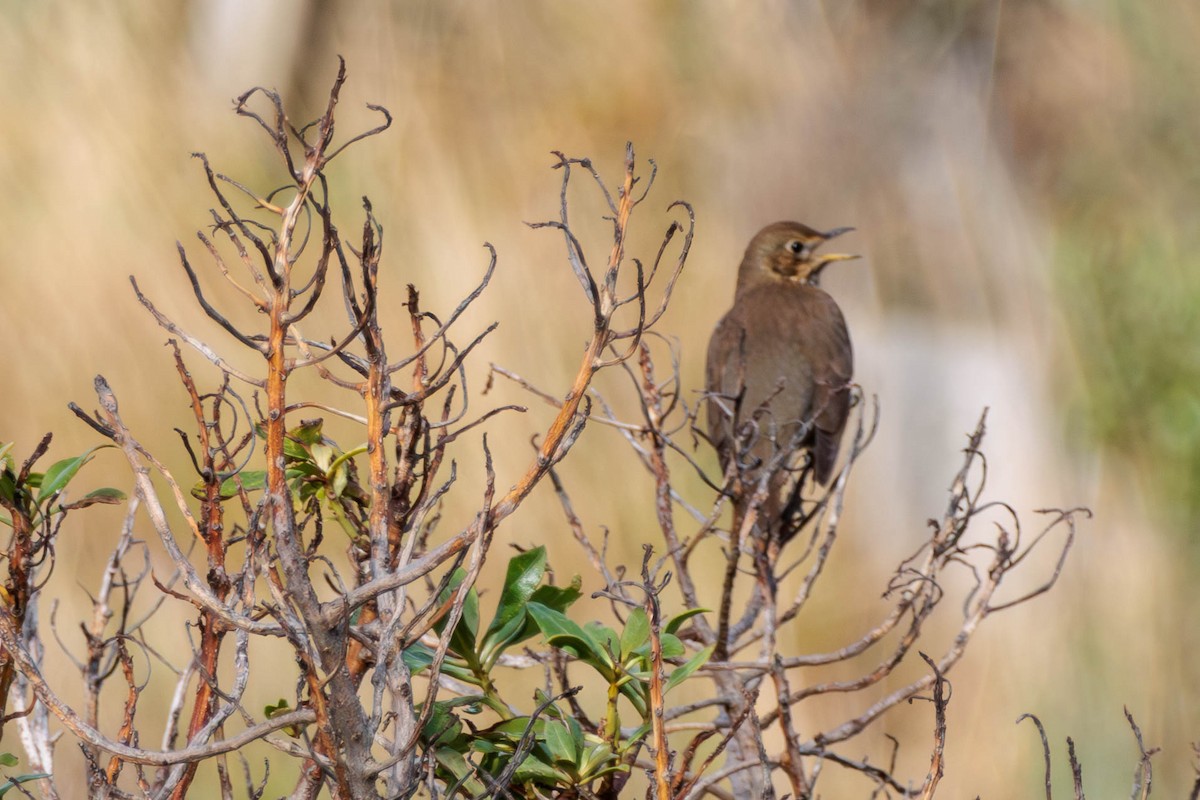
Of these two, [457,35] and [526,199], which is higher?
[457,35]

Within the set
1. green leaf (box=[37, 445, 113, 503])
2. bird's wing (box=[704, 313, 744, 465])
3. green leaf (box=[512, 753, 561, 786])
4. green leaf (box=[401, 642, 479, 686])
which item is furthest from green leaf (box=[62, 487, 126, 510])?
bird's wing (box=[704, 313, 744, 465])

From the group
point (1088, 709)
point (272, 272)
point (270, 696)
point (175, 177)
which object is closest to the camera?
point (272, 272)

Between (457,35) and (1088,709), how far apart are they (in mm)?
3916

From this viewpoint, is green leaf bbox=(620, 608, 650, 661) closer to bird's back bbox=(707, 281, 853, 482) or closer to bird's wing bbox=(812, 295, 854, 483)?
bird's wing bbox=(812, 295, 854, 483)

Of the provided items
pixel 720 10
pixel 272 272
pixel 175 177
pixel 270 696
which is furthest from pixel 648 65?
pixel 272 272

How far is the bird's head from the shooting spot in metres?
4.25

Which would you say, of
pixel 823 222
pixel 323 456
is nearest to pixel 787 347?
pixel 823 222

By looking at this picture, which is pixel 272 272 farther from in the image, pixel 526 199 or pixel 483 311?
pixel 526 199

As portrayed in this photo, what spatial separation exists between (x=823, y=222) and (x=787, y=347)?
1.84 metres

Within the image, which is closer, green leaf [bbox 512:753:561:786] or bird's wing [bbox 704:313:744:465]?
green leaf [bbox 512:753:561:786]

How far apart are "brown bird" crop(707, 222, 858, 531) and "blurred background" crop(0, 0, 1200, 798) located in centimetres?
112

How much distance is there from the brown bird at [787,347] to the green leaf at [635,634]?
6.99ft

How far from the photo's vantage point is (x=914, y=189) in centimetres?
561

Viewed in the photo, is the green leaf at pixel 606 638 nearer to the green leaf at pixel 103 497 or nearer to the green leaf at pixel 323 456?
the green leaf at pixel 323 456
